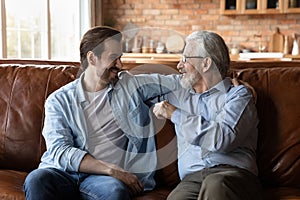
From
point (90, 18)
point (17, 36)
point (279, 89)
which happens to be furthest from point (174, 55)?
point (279, 89)

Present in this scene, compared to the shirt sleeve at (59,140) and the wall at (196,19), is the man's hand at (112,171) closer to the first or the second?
the shirt sleeve at (59,140)

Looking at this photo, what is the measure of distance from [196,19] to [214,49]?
480cm

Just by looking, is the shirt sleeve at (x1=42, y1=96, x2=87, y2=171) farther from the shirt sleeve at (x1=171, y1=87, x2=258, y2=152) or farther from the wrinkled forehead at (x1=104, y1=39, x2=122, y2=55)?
the shirt sleeve at (x1=171, y1=87, x2=258, y2=152)

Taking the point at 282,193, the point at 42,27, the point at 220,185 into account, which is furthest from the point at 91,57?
the point at 42,27


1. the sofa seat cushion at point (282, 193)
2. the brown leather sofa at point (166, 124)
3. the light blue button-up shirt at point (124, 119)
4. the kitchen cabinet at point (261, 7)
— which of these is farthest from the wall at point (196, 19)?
the sofa seat cushion at point (282, 193)

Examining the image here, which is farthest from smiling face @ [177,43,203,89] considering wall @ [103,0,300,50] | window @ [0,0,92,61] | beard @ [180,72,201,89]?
wall @ [103,0,300,50]

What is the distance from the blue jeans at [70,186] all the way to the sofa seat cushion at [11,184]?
0.29ft

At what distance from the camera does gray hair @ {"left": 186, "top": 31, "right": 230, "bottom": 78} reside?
215cm

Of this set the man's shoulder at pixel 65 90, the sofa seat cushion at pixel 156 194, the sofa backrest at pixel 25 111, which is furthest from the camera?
the sofa backrest at pixel 25 111

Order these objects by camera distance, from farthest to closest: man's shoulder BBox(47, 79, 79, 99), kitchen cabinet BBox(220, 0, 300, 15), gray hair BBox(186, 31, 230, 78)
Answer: kitchen cabinet BBox(220, 0, 300, 15), man's shoulder BBox(47, 79, 79, 99), gray hair BBox(186, 31, 230, 78)

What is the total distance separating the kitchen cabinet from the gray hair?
176 inches

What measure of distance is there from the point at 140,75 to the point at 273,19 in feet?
15.4

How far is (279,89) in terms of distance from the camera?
2.26 meters

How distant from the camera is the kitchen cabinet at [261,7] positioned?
6.30 m
